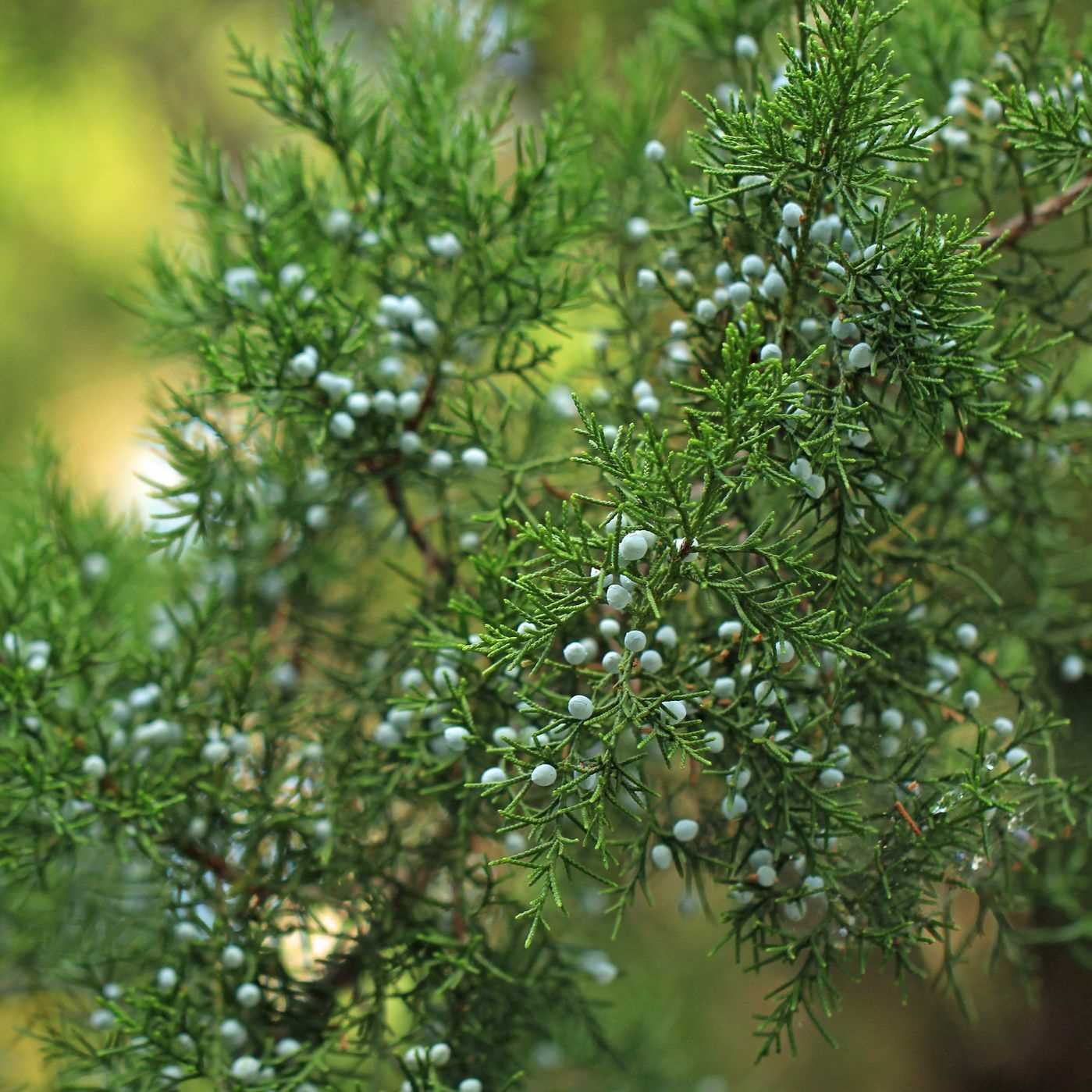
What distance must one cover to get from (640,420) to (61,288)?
164 cm

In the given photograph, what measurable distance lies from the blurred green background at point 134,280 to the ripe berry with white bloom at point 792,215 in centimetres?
83

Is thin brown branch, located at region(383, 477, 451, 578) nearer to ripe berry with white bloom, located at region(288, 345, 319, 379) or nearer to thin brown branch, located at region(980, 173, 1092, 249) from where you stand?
ripe berry with white bloom, located at region(288, 345, 319, 379)

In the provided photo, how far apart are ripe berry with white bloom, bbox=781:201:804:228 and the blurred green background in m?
0.83

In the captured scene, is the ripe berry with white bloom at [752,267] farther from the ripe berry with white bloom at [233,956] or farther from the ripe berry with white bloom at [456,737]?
the ripe berry with white bloom at [233,956]

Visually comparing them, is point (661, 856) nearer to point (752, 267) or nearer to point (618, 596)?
point (618, 596)

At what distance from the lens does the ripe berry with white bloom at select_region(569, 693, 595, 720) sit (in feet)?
1.32

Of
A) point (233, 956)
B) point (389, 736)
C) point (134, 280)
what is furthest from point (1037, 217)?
point (134, 280)

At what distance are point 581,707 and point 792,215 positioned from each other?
0.73ft

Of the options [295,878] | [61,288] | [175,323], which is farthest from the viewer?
[61,288]

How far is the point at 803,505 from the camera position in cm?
48

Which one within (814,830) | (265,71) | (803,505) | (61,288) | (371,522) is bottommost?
(814,830)

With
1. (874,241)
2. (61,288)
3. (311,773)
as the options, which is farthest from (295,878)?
(61,288)

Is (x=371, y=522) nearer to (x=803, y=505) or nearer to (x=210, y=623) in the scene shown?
(x=210, y=623)

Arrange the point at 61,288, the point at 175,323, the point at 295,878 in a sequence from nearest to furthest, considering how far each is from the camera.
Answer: the point at 295,878 → the point at 175,323 → the point at 61,288
